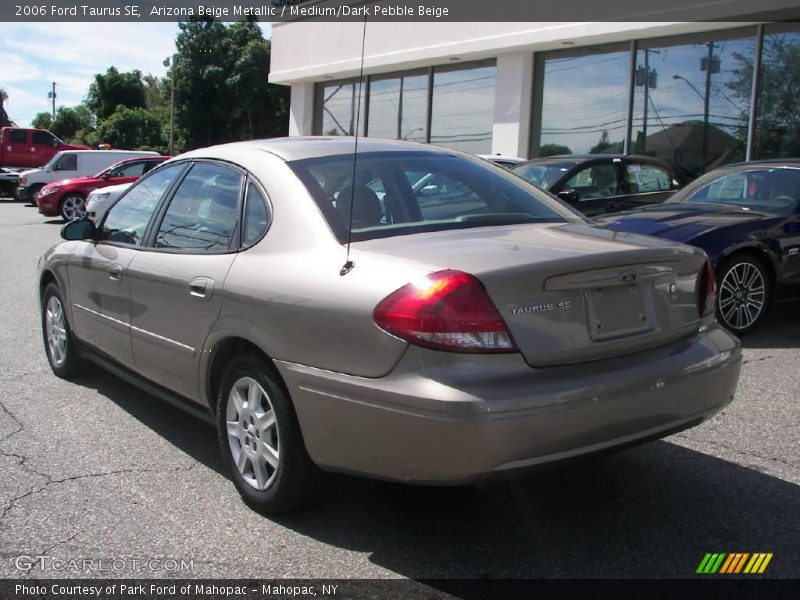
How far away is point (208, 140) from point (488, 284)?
3807 cm

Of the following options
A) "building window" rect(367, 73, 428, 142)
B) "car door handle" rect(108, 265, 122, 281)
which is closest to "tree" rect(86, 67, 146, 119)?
"building window" rect(367, 73, 428, 142)

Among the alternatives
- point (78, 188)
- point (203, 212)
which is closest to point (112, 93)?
point (78, 188)

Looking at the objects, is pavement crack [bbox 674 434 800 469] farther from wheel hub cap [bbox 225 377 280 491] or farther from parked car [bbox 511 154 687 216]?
parked car [bbox 511 154 687 216]

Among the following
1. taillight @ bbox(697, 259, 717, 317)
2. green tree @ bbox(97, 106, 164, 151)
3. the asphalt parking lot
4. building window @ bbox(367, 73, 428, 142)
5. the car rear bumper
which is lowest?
the asphalt parking lot

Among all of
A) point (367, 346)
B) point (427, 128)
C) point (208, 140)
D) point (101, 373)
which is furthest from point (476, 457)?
point (208, 140)

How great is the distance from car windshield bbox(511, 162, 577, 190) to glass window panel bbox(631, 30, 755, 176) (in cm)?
512

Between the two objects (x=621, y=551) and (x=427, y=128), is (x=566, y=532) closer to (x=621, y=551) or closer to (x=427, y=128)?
(x=621, y=551)

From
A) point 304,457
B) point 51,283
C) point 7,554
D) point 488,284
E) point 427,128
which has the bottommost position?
point 7,554

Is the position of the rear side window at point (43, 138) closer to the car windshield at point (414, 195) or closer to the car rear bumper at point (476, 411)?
the car windshield at point (414, 195)

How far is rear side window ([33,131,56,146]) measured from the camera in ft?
102

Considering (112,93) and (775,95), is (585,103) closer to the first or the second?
(775,95)

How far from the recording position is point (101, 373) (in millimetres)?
5879

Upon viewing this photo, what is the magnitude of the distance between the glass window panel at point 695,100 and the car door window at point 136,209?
11652mm

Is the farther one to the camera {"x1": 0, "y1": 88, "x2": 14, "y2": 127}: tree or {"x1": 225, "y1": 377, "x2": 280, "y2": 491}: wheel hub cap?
{"x1": 0, "y1": 88, "x2": 14, "y2": 127}: tree
